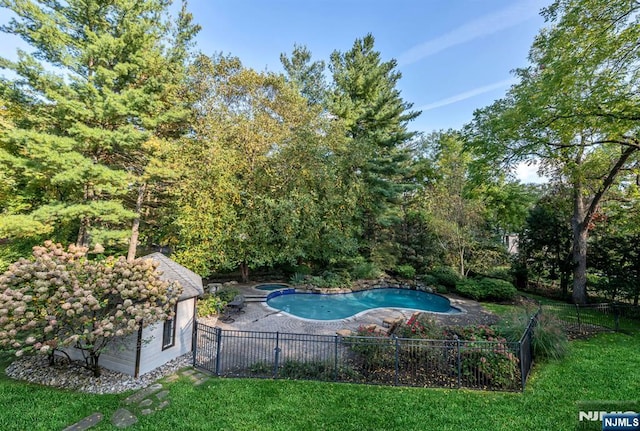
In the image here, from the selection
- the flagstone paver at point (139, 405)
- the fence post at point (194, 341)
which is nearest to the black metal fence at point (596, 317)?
the fence post at point (194, 341)

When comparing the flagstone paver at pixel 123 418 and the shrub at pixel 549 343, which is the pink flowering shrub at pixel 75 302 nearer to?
the flagstone paver at pixel 123 418

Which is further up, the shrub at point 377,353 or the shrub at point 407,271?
the shrub at point 407,271

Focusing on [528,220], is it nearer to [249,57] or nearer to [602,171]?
[602,171]

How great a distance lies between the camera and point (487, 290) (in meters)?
15.9

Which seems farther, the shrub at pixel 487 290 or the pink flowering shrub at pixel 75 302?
the shrub at pixel 487 290

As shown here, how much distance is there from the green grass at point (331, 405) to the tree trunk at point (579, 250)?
32.7ft

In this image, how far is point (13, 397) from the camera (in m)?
5.94

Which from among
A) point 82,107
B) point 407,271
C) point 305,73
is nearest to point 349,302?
point 407,271

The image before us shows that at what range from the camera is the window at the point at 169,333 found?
25.4ft

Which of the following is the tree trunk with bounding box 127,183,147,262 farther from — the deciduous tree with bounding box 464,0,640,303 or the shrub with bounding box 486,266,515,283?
the shrub with bounding box 486,266,515,283

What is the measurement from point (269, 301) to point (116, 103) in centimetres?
1183

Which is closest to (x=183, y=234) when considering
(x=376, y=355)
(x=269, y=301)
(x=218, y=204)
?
(x=218, y=204)

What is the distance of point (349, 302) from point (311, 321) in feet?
15.3

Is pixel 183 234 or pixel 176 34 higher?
pixel 176 34
